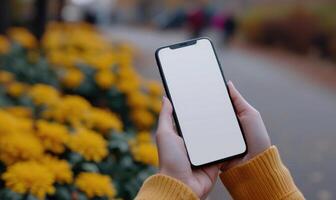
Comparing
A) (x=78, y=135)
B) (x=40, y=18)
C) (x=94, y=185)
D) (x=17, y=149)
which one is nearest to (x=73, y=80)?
(x=78, y=135)

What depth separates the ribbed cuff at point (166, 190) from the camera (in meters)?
1.80

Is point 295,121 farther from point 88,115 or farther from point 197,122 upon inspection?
point 197,122

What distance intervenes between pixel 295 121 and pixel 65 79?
5129 millimetres

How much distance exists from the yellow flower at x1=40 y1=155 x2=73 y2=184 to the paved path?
1.98 metres

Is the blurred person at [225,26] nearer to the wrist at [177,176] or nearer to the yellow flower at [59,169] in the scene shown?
the yellow flower at [59,169]

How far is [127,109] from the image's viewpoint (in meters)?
4.73

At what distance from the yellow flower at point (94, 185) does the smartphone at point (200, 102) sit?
0.68m

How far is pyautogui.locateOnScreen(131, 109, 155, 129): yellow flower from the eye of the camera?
14.9 feet

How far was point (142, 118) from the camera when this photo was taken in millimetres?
4547

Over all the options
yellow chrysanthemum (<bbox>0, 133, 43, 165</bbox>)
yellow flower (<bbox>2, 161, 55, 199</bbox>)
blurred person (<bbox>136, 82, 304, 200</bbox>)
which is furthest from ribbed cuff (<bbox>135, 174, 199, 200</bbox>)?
yellow chrysanthemum (<bbox>0, 133, 43, 165</bbox>)

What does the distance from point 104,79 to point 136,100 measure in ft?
1.10

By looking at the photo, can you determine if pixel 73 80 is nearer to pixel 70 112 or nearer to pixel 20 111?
pixel 20 111

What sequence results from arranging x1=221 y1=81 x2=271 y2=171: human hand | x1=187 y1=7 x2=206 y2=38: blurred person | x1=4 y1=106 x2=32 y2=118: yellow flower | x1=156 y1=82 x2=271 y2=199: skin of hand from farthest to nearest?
x1=187 y1=7 x2=206 y2=38: blurred person → x1=4 y1=106 x2=32 y2=118: yellow flower → x1=221 y1=81 x2=271 y2=171: human hand → x1=156 y1=82 x2=271 y2=199: skin of hand

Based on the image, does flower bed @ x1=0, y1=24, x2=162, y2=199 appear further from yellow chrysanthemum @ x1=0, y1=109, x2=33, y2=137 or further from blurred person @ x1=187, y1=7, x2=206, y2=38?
blurred person @ x1=187, y1=7, x2=206, y2=38
